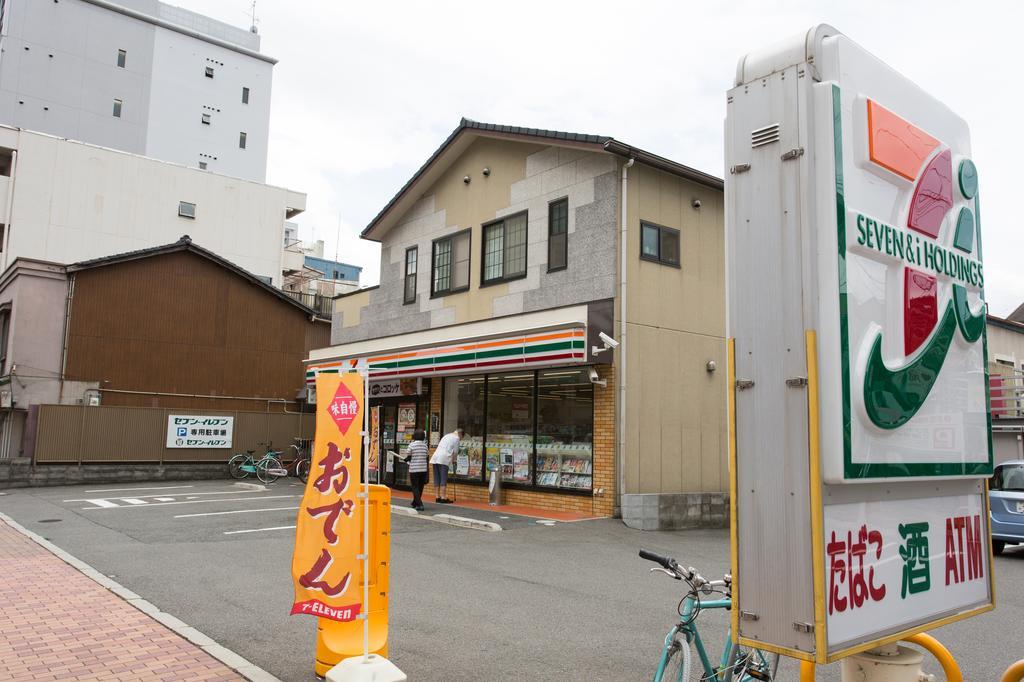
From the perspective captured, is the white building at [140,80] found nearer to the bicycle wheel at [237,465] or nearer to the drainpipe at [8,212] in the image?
the drainpipe at [8,212]

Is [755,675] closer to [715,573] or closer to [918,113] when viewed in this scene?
[918,113]

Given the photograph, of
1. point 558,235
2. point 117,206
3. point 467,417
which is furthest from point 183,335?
point 558,235

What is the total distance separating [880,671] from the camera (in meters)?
3.09

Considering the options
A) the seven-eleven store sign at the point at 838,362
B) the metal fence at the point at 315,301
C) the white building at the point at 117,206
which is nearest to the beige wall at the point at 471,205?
the seven-eleven store sign at the point at 838,362

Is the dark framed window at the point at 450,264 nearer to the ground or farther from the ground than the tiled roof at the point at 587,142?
nearer to the ground

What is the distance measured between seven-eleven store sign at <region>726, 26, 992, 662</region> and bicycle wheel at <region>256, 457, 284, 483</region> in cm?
2212

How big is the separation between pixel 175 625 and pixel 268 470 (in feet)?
56.2

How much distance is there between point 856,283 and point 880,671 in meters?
1.55

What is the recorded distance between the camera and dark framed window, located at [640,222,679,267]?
15.4 m

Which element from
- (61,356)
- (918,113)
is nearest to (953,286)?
(918,113)

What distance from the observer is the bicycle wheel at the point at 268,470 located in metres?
23.3

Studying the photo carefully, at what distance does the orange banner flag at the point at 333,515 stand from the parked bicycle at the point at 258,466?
61.6ft

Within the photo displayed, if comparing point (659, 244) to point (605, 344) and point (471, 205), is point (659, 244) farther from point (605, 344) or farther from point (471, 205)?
point (471, 205)

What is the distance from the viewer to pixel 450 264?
19125 millimetres
